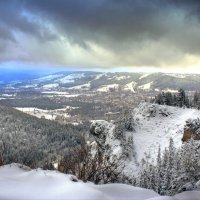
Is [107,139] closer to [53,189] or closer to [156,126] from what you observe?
[156,126]

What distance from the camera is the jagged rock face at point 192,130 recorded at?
71250 millimetres

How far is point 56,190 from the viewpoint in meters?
14.0

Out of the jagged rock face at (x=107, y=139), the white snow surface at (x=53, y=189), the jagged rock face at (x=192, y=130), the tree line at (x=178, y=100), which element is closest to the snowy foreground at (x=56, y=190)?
the white snow surface at (x=53, y=189)

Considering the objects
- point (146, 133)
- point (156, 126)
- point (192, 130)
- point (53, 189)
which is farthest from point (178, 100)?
point (53, 189)

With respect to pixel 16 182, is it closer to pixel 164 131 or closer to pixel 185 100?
pixel 164 131

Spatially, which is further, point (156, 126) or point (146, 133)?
point (156, 126)

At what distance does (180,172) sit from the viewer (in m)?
58.2

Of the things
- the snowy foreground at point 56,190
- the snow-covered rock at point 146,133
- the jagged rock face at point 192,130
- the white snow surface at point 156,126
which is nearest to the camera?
the snowy foreground at point 56,190

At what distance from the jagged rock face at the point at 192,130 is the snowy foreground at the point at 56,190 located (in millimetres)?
57251

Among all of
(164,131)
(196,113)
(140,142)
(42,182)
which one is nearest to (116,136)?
(140,142)

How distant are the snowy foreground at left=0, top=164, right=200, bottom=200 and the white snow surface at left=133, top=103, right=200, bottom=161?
176 ft

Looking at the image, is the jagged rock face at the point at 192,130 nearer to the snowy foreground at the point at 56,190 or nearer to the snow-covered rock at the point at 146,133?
the snow-covered rock at the point at 146,133

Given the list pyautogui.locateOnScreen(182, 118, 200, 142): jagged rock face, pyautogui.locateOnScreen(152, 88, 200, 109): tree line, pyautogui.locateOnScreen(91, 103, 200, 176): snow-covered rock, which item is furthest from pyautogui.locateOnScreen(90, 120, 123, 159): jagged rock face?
pyautogui.locateOnScreen(152, 88, 200, 109): tree line

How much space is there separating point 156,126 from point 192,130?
12317 millimetres
